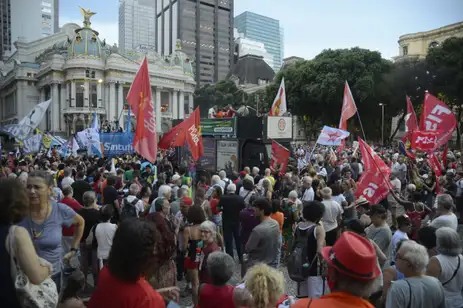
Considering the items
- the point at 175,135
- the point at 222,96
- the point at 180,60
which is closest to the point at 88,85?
the point at 180,60

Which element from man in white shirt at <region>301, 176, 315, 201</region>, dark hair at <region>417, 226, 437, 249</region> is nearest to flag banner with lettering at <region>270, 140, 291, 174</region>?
man in white shirt at <region>301, 176, 315, 201</region>

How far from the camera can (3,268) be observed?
7.58 feet

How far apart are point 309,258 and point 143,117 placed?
18.8 ft

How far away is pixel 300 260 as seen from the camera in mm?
4613

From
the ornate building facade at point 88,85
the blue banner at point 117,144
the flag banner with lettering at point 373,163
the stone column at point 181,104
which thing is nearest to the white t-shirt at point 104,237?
the flag banner with lettering at point 373,163

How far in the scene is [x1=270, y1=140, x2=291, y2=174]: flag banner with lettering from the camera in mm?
12211

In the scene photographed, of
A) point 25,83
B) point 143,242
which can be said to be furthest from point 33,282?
point 25,83

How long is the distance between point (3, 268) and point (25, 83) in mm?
71261

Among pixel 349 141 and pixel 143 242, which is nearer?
pixel 143 242

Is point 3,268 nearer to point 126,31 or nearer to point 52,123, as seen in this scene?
point 52,123

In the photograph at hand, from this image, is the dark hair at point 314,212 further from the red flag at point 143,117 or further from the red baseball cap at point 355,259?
the red flag at point 143,117

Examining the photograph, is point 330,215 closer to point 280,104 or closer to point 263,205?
point 263,205

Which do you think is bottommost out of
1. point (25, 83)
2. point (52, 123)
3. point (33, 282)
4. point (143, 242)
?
point (33, 282)

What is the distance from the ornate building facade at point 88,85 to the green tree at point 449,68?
A: 36.2 m
